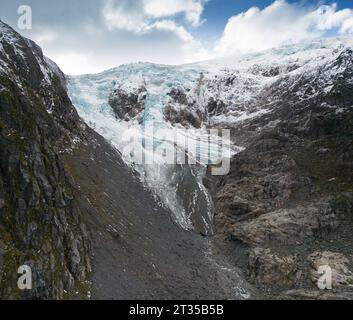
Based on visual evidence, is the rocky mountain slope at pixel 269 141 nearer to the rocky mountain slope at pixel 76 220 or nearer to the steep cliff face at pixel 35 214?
the rocky mountain slope at pixel 76 220

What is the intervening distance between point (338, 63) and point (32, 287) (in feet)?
217

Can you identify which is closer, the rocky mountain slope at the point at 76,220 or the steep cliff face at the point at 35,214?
the steep cliff face at the point at 35,214

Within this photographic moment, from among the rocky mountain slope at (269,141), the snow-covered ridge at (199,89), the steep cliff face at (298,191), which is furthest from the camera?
the snow-covered ridge at (199,89)

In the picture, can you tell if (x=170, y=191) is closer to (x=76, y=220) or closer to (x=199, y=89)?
(x=76, y=220)

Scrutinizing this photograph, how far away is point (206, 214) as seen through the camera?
56688 millimetres

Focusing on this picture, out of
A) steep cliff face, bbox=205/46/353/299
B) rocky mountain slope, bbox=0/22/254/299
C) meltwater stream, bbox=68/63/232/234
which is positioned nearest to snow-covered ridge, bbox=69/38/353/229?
meltwater stream, bbox=68/63/232/234

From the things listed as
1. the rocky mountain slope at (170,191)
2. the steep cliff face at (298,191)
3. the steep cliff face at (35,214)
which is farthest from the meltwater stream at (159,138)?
the steep cliff face at (35,214)

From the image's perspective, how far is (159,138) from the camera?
74750 millimetres

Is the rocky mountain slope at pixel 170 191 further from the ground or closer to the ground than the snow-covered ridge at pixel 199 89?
closer to the ground

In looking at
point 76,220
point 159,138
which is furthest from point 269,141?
point 76,220

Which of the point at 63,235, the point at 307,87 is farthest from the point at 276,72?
the point at 63,235

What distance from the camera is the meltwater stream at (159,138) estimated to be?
57.3 m

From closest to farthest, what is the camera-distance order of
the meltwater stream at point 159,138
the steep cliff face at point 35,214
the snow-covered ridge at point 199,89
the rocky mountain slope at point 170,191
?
the steep cliff face at point 35,214 < the rocky mountain slope at point 170,191 < the meltwater stream at point 159,138 < the snow-covered ridge at point 199,89
